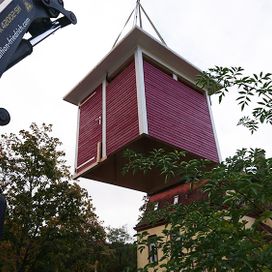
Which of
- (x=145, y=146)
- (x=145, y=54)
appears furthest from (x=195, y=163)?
(x=145, y=54)

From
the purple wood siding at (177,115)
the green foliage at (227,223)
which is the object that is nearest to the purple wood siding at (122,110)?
the purple wood siding at (177,115)

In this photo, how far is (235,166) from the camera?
8.68 feet

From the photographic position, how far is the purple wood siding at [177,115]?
7.76 meters

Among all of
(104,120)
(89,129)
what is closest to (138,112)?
(104,120)

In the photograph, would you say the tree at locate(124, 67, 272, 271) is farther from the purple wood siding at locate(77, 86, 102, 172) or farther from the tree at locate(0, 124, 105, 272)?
the tree at locate(0, 124, 105, 272)

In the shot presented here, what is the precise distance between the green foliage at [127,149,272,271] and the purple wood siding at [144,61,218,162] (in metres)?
4.62

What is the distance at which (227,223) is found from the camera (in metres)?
2.29

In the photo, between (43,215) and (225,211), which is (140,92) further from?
(43,215)

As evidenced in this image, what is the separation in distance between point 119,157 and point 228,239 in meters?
5.93

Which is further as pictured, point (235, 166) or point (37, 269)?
point (37, 269)

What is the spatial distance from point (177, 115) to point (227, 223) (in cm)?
625

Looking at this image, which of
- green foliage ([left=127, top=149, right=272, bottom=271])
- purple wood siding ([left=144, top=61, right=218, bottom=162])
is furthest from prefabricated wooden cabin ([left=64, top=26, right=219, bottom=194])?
green foliage ([left=127, top=149, right=272, bottom=271])

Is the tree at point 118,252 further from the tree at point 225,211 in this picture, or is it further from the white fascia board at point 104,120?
the tree at point 225,211

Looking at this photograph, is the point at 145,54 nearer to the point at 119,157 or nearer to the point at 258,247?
the point at 119,157
